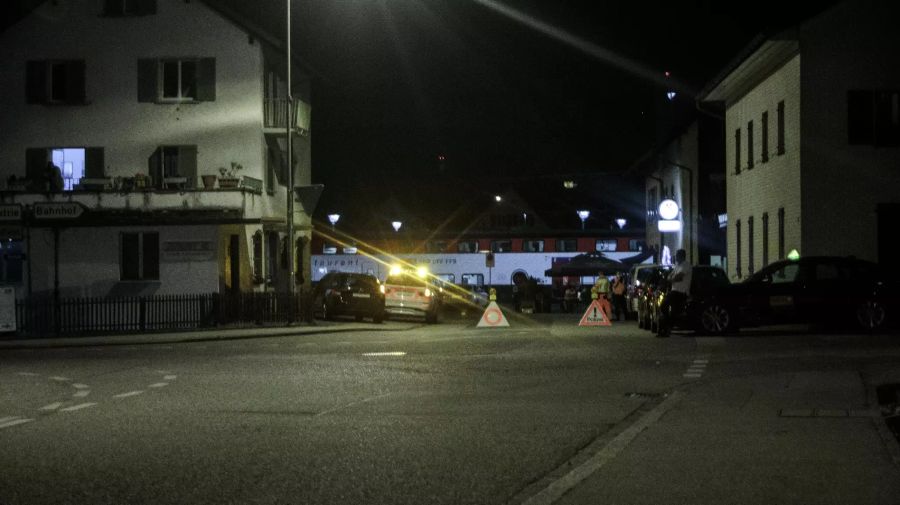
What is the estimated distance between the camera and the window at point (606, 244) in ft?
370

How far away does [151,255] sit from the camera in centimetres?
4188

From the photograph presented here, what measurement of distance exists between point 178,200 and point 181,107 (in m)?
3.89

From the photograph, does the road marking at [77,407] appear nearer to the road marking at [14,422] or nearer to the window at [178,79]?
the road marking at [14,422]

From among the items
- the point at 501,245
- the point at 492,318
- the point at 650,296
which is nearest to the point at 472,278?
the point at 501,245

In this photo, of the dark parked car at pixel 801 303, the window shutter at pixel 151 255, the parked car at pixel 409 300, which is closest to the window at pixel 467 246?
the parked car at pixel 409 300

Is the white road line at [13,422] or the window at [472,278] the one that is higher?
the window at [472,278]

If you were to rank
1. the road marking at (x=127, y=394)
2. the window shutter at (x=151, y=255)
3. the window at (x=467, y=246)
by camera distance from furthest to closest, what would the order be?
the window at (x=467, y=246), the window shutter at (x=151, y=255), the road marking at (x=127, y=394)

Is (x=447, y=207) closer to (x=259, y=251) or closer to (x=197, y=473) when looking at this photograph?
(x=259, y=251)

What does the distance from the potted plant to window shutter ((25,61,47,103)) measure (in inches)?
251

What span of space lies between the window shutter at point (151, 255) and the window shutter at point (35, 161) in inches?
205

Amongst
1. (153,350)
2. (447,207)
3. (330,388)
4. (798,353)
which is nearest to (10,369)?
(153,350)

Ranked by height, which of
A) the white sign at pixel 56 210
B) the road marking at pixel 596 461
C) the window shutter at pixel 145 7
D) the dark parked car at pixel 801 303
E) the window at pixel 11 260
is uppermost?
the window shutter at pixel 145 7

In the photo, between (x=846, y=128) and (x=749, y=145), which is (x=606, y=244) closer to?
(x=749, y=145)

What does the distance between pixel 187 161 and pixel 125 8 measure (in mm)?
5373
